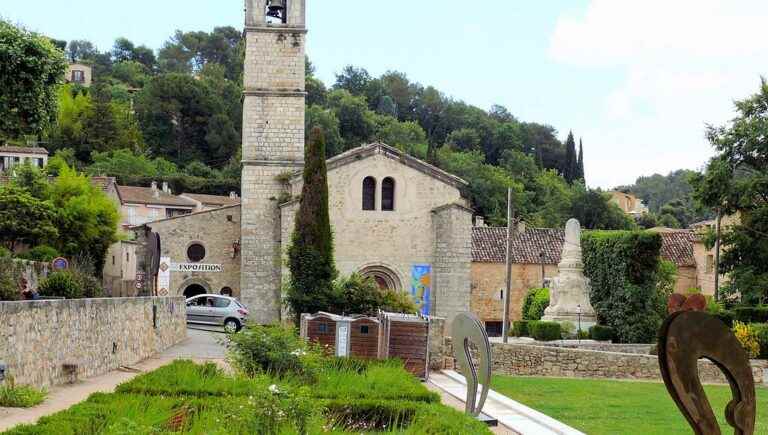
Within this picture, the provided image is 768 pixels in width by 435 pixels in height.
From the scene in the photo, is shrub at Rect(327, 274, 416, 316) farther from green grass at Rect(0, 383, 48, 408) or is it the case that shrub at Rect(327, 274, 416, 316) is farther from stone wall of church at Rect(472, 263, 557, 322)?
stone wall of church at Rect(472, 263, 557, 322)

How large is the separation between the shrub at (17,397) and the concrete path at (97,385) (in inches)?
5.1

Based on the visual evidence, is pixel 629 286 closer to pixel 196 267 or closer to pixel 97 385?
pixel 196 267

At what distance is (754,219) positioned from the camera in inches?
1797

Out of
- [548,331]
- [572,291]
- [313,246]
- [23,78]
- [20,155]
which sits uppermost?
[20,155]

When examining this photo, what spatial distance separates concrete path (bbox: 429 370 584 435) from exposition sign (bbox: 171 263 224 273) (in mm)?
25061

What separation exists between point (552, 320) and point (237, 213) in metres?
14.9

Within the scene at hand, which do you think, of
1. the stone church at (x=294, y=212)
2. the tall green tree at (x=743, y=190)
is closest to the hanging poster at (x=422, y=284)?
the stone church at (x=294, y=212)

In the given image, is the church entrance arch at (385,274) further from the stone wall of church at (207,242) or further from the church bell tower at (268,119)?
the stone wall of church at (207,242)

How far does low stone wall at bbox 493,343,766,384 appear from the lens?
31484mm

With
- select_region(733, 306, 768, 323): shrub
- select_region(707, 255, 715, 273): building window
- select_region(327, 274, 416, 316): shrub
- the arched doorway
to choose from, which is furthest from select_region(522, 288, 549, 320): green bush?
the arched doorway

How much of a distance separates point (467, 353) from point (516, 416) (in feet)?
9.12

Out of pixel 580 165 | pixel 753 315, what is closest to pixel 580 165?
pixel 580 165

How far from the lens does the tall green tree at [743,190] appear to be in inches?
1789

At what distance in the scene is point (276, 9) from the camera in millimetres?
48000
